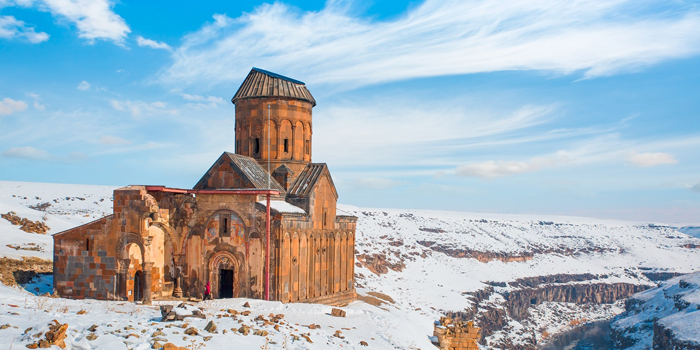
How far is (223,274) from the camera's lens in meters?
26.5

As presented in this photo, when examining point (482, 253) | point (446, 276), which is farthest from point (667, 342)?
point (482, 253)

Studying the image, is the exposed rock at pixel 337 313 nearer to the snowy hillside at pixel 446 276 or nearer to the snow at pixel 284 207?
the snowy hillside at pixel 446 276

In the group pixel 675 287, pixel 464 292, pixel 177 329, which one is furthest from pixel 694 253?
pixel 177 329

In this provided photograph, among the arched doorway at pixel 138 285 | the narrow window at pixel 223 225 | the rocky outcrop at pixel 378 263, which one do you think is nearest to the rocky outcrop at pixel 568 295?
the rocky outcrop at pixel 378 263

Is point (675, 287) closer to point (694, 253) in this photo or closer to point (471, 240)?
point (471, 240)

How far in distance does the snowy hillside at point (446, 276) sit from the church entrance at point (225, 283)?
330 centimetres

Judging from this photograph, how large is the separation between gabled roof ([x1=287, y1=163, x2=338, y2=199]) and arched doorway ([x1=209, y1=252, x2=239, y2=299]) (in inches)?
204

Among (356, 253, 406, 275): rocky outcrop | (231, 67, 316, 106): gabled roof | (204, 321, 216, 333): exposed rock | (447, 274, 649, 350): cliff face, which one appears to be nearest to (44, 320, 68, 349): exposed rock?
(204, 321, 216, 333): exposed rock

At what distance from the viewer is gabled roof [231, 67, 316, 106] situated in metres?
32.0

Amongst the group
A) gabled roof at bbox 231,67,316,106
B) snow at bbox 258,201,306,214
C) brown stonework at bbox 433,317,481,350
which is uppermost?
gabled roof at bbox 231,67,316,106

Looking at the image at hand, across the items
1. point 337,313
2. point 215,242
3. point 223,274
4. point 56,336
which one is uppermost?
point 215,242

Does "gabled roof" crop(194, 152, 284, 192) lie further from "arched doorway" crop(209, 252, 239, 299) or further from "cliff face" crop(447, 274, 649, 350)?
"cliff face" crop(447, 274, 649, 350)

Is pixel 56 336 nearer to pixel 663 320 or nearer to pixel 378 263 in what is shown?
pixel 378 263

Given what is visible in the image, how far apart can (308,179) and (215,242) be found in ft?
21.0
